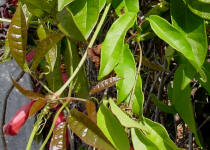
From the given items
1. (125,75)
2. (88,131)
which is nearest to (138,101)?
(125,75)

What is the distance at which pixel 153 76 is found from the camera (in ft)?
4.15

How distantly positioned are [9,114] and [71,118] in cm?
131

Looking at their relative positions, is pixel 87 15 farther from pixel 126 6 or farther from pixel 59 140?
pixel 59 140

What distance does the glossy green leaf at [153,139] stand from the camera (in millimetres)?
619

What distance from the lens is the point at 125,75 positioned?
0.67 m

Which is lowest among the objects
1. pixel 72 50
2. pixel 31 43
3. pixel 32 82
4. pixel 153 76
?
pixel 32 82

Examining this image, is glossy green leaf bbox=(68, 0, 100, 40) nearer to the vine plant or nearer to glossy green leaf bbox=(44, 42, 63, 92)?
the vine plant

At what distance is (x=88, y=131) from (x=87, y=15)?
218mm

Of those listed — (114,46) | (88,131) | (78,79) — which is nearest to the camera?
(88,131)

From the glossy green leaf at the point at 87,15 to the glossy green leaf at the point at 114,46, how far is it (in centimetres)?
4

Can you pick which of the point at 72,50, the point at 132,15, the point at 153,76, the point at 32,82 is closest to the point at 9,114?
the point at 32,82

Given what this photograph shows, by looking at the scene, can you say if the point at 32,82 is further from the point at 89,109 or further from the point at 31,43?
the point at 89,109

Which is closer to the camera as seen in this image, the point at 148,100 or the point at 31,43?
the point at 148,100

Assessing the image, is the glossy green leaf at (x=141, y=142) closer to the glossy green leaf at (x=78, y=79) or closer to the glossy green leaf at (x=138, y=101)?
the glossy green leaf at (x=138, y=101)
